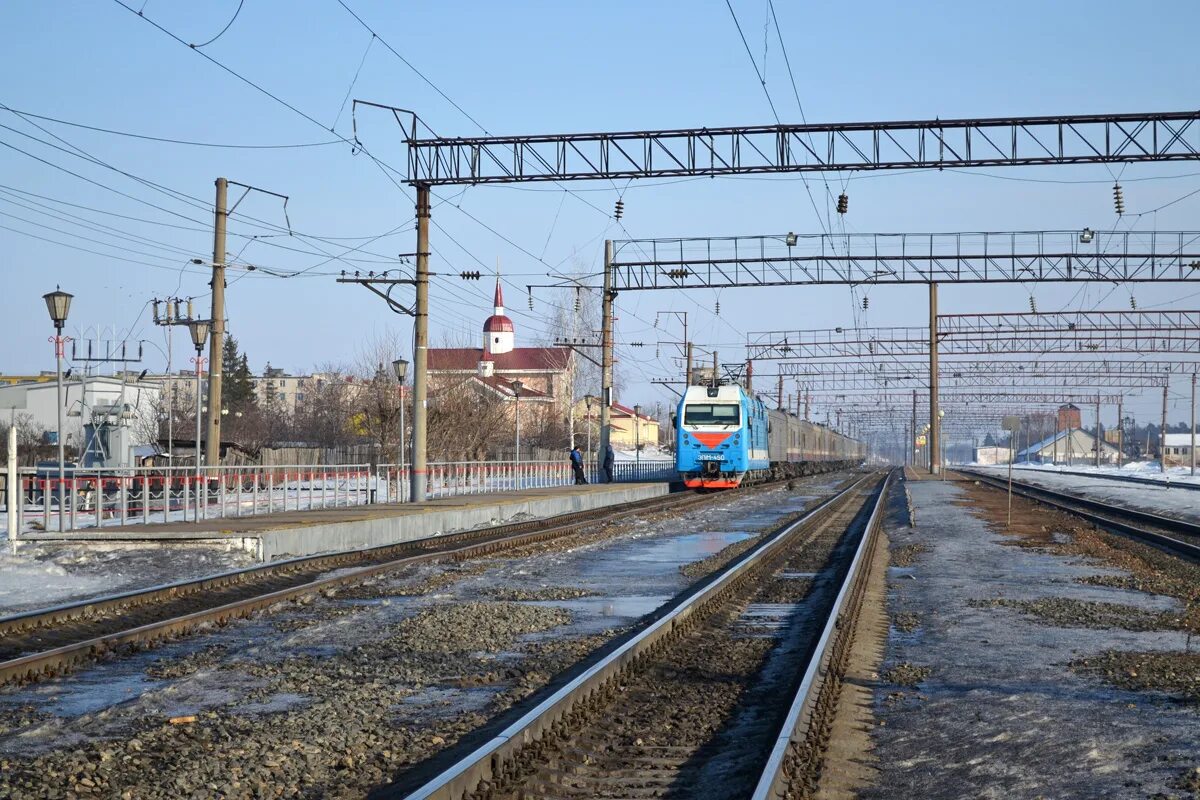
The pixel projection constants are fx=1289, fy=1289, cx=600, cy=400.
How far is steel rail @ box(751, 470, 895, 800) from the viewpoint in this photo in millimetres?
5980

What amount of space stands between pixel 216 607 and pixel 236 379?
10222 cm

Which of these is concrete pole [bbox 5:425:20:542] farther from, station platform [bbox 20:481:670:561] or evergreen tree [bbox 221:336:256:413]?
evergreen tree [bbox 221:336:256:413]

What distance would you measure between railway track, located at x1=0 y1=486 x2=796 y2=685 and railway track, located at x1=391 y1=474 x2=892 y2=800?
394 centimetres

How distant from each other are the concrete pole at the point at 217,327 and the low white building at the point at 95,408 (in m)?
7.68

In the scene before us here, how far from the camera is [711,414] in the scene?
45.3 metres

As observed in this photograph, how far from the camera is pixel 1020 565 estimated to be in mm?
19094

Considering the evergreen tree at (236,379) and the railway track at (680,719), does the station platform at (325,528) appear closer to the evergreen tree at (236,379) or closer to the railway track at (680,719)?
the railway track at (680,719)

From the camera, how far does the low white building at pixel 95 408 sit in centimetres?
3544

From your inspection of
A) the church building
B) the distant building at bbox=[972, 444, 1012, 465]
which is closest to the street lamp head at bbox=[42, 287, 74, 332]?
the church building

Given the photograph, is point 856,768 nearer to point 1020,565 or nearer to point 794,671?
point 794,671

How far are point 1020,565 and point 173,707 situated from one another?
46.1 feet

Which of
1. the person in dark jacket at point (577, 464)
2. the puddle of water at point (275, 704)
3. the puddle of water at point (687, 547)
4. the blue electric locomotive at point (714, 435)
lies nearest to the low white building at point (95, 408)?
the person in dark jacket at point (577, 464)

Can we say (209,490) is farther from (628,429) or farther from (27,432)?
(628,429)

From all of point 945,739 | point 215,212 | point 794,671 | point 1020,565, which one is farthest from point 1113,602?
point 215,212
